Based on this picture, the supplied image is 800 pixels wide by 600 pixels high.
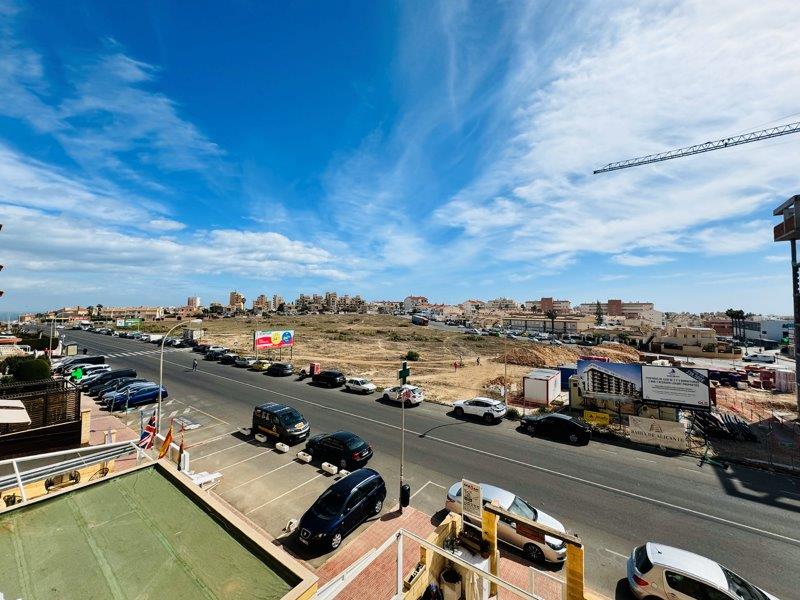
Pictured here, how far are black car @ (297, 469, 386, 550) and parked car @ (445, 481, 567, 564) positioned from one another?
274 centimetres

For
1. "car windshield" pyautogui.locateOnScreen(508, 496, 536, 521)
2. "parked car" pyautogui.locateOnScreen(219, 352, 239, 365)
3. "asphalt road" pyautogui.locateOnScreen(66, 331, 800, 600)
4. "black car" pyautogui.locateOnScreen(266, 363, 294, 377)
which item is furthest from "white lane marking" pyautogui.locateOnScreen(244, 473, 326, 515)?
"parked car" pyautogui.locateOnScreen(219, 352, 239, 365)

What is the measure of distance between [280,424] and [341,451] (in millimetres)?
4774

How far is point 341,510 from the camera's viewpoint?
11227mm

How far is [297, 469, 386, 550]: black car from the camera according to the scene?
10.7m

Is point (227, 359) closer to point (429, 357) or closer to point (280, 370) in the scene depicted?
point (280, 370)

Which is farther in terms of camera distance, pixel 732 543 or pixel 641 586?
pixel 732 543

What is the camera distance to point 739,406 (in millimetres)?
30609

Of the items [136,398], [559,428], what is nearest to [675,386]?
[559,428]

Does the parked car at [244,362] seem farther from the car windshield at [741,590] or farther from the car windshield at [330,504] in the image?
the car windshield at [741,590]

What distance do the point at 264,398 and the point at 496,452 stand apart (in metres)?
19.1

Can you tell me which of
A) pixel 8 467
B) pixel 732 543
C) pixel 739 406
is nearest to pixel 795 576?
pixel 732 543

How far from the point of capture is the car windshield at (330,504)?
36.7ft

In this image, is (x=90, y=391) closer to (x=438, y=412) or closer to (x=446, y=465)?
(x=438, y=412)

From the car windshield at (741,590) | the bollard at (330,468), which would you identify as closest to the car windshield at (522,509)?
the car windshield at (741,590)
